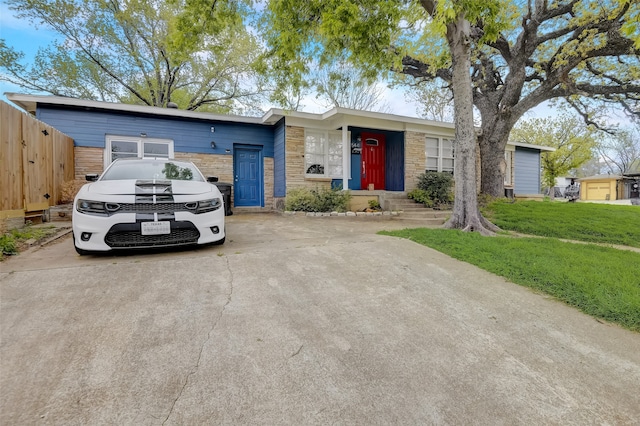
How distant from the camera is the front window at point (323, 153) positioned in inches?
408

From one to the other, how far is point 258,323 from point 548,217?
8.93 meters

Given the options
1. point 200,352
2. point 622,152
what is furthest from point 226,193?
point 622,152

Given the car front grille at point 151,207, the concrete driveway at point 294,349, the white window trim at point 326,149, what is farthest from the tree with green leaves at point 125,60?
the concrete driveway at point 294,349

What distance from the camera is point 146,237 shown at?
3.70 metres

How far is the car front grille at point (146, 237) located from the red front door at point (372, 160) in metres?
8.85

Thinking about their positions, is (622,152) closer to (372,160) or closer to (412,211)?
(372,160)

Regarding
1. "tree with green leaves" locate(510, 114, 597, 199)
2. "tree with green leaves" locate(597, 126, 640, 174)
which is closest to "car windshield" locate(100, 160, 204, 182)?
"tree with green leaves" locate(510, 114, 597, 199)

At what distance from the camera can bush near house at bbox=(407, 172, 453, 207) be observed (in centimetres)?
1077

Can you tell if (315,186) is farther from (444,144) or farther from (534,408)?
(534,408)

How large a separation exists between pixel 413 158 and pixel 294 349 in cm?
1055

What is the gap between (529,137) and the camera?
84.3 feet

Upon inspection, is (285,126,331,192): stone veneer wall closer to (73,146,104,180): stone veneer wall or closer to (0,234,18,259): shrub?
(73,146,104,180): stone veneer wall

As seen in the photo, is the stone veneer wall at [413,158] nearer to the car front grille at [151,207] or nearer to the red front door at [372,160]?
the red front door at [372,160]

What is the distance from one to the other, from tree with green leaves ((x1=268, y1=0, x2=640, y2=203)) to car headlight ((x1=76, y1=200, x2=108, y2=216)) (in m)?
4.43
